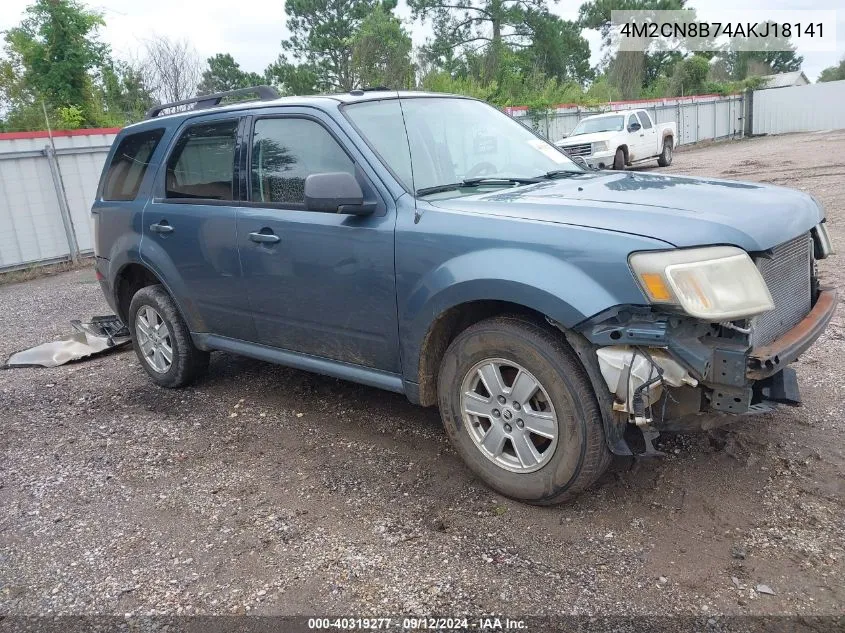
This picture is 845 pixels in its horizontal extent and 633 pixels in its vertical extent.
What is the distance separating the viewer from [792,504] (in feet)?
10.3

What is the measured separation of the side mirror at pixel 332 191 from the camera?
339cm

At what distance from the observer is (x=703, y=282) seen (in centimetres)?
266

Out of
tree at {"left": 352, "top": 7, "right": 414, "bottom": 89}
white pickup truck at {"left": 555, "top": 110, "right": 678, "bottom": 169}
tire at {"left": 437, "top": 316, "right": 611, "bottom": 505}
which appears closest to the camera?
tire at {"left": 437, "top": 316, "right": 611, "bottom": 505}

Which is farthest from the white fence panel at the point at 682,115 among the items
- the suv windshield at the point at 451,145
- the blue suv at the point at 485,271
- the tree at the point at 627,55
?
the blue suv at the point at 485,271

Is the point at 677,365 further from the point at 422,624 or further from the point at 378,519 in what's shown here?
the point at 378,519

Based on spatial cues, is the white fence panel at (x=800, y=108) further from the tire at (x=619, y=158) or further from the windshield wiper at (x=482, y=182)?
the windshield wiper at (x=482, y=182)

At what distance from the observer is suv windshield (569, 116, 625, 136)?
64.7ft

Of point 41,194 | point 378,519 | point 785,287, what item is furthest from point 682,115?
point 378,519

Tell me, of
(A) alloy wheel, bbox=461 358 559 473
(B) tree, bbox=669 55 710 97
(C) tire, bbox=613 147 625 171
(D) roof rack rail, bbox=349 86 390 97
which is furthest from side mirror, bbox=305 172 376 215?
(B) tree, bbox=669 55 710 97

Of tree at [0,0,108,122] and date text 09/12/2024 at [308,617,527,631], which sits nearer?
date text 09/12/2024 at [308,617,527,631]

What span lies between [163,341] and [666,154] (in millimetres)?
20784

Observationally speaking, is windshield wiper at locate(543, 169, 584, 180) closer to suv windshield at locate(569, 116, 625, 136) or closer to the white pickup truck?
the white pickup truck

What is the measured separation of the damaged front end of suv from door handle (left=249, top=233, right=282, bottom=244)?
1862 millimetres

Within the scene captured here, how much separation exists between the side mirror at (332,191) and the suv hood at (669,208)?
1.30 feet
